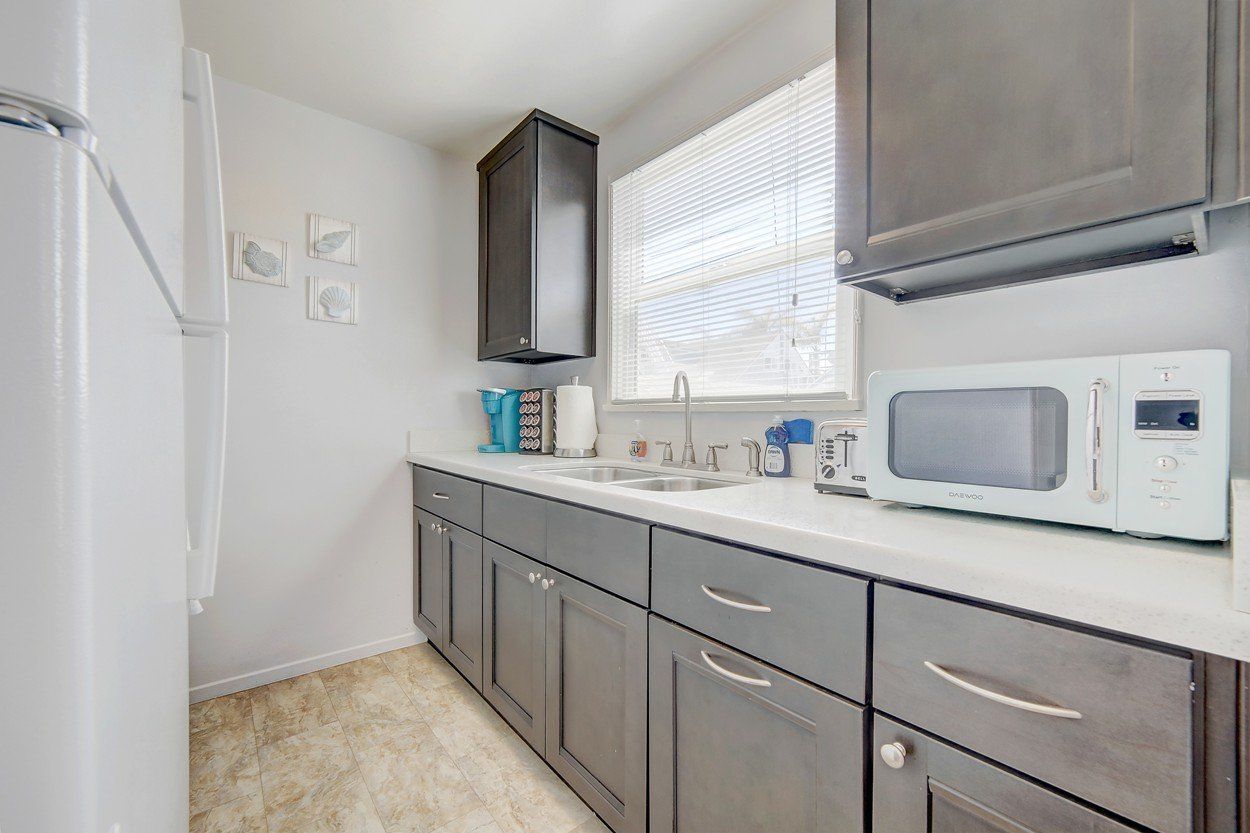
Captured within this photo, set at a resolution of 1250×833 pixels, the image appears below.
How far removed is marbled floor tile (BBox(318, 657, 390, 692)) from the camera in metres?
2.21

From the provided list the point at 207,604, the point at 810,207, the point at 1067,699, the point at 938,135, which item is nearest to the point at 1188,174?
the point at 938,135

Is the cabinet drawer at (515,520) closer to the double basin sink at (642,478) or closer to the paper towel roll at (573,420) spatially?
the double basin sink at (642,478)

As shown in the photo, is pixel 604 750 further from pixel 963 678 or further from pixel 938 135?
pixel 938 135

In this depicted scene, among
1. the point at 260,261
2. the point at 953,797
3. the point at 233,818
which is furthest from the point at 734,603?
the point at 260,261

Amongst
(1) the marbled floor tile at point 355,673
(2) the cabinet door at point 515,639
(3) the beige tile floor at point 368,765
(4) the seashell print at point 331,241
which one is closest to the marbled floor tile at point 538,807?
(3) the beige tile floor at point 368,765

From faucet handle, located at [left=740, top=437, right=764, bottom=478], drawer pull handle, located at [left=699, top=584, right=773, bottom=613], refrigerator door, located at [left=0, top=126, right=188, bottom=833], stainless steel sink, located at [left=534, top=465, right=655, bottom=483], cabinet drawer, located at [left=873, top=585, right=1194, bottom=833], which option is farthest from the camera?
stainless steel sink, located at [left=534, top=465, right=655, bottom=483]

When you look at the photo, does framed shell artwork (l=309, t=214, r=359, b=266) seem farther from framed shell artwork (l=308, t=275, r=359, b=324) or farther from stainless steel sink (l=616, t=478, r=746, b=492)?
stainless steel sink (l=616, t=478, r=746, b=492)

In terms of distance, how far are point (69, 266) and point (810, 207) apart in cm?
174

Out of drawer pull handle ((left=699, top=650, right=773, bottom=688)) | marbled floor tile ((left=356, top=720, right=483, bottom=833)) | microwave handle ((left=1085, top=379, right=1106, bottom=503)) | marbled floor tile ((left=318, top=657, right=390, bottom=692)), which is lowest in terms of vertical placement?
marbled floor tile ((left=318, top=657, right=390, bottom=692))

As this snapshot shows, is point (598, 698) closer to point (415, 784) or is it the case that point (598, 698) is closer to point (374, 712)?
point (415, 784)

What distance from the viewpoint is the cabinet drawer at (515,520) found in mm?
1593

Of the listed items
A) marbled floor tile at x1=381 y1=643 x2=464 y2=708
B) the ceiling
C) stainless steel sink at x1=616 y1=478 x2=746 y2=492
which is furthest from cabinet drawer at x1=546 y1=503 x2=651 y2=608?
the ceiling

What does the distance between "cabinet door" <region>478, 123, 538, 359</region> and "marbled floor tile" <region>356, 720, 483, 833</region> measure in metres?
1.62

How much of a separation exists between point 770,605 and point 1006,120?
1.00 metres
